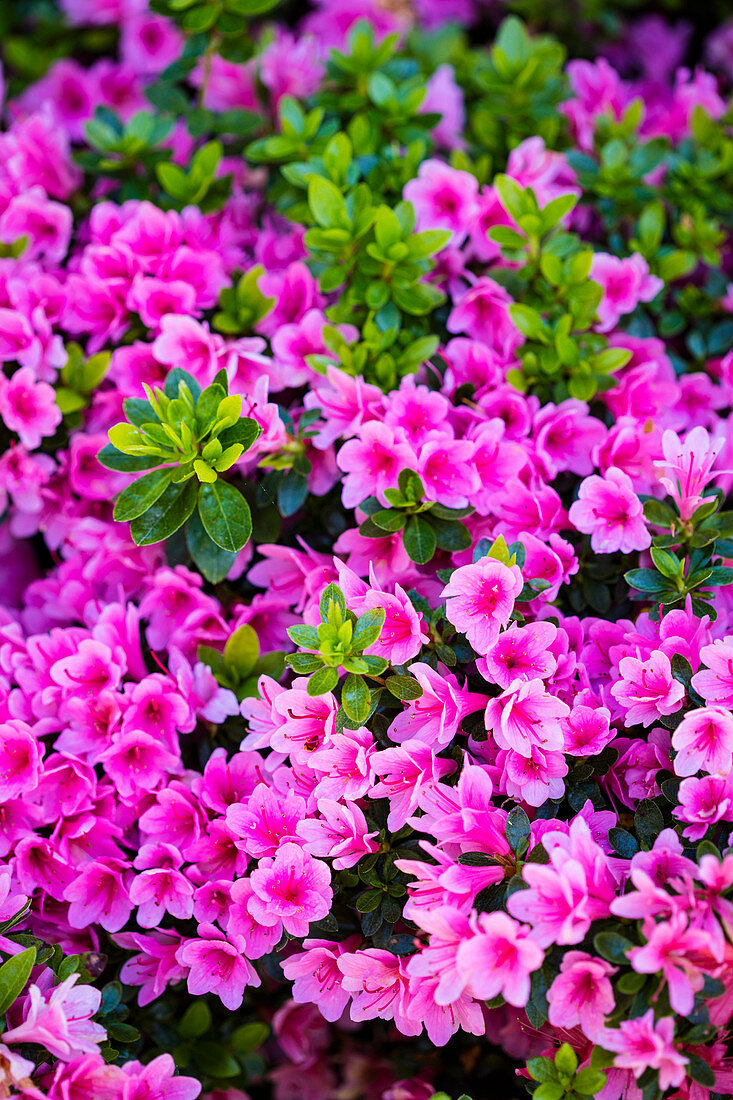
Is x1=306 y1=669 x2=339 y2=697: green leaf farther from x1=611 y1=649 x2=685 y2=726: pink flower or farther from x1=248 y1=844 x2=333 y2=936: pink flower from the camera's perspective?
x1=611 y1=649 x2=685 y2=726: pink flower

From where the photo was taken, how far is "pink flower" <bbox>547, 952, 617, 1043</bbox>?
1.12m

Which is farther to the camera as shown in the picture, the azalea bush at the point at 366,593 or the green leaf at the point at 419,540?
the green leaf at the point at 419,540

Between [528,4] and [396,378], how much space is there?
131 cm

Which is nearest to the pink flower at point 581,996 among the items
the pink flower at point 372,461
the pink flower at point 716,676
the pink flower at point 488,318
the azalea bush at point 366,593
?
the azalea bush at point 366,593

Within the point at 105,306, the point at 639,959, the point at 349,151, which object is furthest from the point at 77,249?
the point at 639,959

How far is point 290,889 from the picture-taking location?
4.16ft

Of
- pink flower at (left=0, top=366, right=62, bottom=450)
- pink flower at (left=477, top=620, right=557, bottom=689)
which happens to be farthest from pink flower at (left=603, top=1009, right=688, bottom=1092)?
pink flower at (left=0, top=366, right=62, bottom=450)

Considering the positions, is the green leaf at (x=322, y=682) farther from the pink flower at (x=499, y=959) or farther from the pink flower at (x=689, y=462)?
the pink flower at (x=689, y=462)

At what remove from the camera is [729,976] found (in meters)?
1.13

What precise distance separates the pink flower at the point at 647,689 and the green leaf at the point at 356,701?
1.03 ft

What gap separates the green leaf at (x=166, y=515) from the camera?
4.56ft

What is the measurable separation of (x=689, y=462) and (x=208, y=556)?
70 cm

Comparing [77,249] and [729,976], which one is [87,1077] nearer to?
[729,976]

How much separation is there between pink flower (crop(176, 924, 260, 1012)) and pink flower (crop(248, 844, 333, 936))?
88 millimetres
